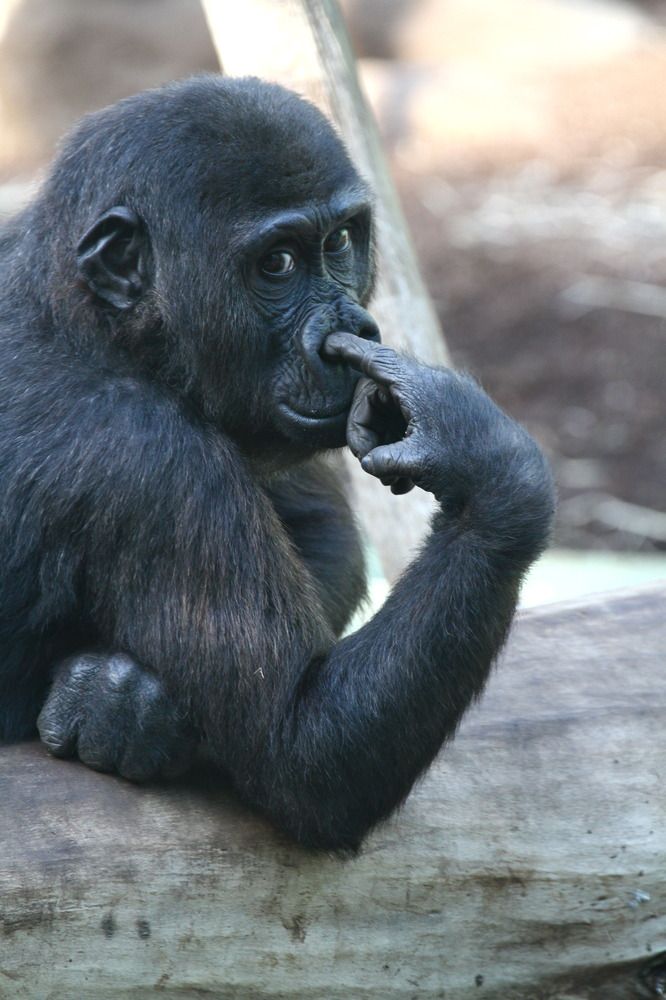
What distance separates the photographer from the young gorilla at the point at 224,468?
3434 millimetres

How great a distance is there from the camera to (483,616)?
344 cm

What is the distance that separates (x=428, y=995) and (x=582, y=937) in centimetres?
45

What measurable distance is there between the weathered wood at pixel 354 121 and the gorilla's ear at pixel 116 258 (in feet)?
5.44

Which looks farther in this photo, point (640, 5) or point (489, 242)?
point (640, 5)

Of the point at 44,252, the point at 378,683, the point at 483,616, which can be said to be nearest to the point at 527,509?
the point at 483,616

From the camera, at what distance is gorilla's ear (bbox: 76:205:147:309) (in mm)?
3756

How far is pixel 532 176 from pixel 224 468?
11.7 meters

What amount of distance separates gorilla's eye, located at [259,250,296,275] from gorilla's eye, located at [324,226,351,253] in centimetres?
17

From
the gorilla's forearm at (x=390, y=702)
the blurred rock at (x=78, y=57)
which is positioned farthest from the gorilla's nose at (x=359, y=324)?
the blurred rock at (x=78, y=57)

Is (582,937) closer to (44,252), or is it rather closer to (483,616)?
(483,616)

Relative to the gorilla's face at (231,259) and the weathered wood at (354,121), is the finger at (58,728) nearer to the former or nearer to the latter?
the gorilla's face at (231,259)

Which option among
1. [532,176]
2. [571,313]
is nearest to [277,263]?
[571,313]

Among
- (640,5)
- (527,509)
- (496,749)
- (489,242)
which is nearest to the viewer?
(527,509)

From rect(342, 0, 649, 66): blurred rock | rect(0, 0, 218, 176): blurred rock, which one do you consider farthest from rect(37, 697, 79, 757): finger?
rect(342, 0, 649, 66): blurred rock
